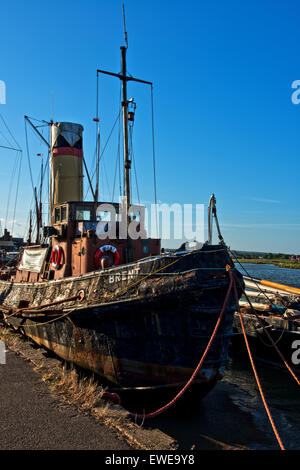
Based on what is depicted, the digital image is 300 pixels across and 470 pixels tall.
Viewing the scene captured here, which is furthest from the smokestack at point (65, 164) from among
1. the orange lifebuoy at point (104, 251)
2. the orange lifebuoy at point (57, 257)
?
the orange lifebuoy at point (104, 251)

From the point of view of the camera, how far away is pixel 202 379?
294 inches

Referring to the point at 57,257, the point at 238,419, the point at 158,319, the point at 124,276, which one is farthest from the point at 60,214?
the point at 238,419

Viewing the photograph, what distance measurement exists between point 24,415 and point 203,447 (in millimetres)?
3363

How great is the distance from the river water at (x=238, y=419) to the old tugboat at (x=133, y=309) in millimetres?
761

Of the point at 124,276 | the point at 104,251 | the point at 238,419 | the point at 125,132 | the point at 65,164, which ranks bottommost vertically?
the point at 238,419

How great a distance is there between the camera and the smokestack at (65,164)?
14844 mm

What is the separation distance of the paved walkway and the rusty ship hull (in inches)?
63.4

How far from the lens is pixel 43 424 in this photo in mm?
5621

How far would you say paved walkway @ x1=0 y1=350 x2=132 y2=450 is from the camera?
5.08m

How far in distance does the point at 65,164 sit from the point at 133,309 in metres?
9.24

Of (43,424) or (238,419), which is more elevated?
(43,424)

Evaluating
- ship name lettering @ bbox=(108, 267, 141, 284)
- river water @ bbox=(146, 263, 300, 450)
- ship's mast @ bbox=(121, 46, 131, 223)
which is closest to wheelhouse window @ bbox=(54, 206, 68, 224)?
ship's mast @ bbox=(121, 46, 131, 223)

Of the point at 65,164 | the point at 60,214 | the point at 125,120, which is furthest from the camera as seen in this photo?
the point at 65,164

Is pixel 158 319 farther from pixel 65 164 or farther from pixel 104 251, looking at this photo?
pixel 65 164
